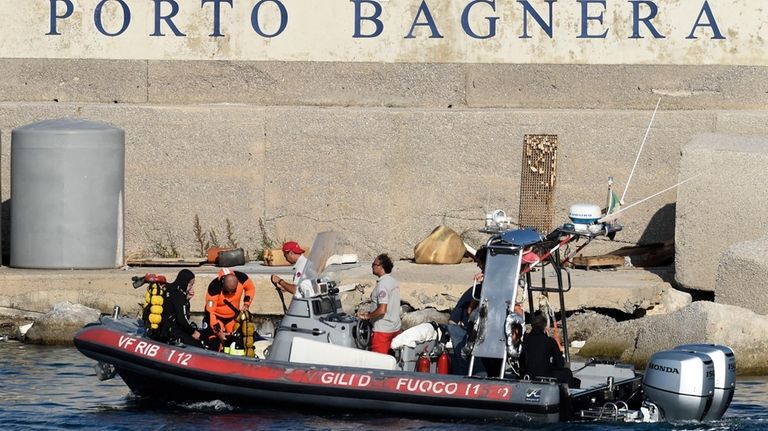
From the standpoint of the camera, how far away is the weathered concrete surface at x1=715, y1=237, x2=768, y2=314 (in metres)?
17.0

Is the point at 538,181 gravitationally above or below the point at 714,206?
above

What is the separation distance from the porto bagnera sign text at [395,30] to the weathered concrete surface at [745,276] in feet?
11.5

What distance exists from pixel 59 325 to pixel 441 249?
4203 millimetres

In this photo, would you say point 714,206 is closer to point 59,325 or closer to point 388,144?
point 388,144

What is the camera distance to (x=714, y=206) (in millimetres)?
18047

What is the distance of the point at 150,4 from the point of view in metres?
20.5

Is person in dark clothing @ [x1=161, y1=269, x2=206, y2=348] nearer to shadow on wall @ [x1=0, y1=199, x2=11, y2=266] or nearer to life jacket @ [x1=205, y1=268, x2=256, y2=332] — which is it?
life jacket @ [x1=205, y1=268, x2=256, y2=332]

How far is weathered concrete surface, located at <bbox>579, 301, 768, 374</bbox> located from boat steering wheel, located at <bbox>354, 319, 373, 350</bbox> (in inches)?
118

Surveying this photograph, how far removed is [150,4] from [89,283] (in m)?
3.76

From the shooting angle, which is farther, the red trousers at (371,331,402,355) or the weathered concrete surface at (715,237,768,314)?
the weathered concrete surface at (715,237,768,314)

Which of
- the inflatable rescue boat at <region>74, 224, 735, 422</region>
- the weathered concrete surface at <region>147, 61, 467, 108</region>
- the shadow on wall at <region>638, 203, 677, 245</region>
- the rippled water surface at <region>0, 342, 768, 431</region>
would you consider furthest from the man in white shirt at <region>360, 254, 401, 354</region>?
the weathered concrete surface at <region>147, 61, 467, 108</region>

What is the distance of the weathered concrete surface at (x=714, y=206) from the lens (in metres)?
17.9

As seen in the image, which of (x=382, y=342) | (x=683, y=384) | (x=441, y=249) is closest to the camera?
(x=683, y=384)

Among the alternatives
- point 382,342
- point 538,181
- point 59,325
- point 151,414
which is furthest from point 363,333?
point 538,181
